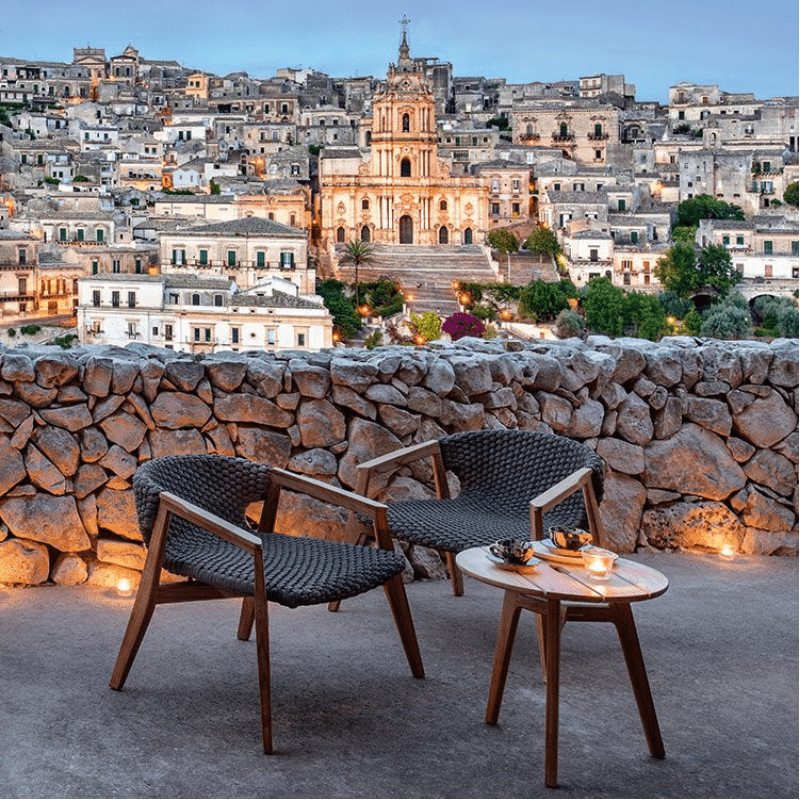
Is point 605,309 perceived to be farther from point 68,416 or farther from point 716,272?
point 68,416

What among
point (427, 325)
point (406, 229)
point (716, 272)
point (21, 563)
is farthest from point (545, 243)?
point (21, 563)

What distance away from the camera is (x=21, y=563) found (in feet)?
11.0

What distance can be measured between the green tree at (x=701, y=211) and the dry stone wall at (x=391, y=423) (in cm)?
3620

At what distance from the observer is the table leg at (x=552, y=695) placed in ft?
7.19

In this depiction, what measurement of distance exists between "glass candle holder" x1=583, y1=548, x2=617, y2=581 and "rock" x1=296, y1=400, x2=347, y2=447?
138 centimetres

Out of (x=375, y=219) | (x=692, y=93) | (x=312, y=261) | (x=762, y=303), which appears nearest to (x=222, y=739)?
(x=762, y=303)

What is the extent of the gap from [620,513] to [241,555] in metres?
1.77

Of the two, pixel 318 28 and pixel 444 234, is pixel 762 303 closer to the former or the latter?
pixel 444 234

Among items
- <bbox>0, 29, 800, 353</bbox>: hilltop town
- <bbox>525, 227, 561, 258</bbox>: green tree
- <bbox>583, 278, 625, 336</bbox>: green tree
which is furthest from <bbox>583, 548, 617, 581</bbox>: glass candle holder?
<bbox>525, 227, 561, 258</bbox>: green tree

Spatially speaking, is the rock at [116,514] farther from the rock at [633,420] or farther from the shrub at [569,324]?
the shrub at [569,324]

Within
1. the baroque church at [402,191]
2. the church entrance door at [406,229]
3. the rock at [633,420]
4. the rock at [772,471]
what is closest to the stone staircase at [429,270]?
the church entrance door at [406,229]

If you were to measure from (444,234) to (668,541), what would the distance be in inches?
1485

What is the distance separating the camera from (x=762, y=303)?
→ 31344 millimetres

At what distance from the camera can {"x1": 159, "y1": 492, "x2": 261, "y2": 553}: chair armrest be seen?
232 centimetres
